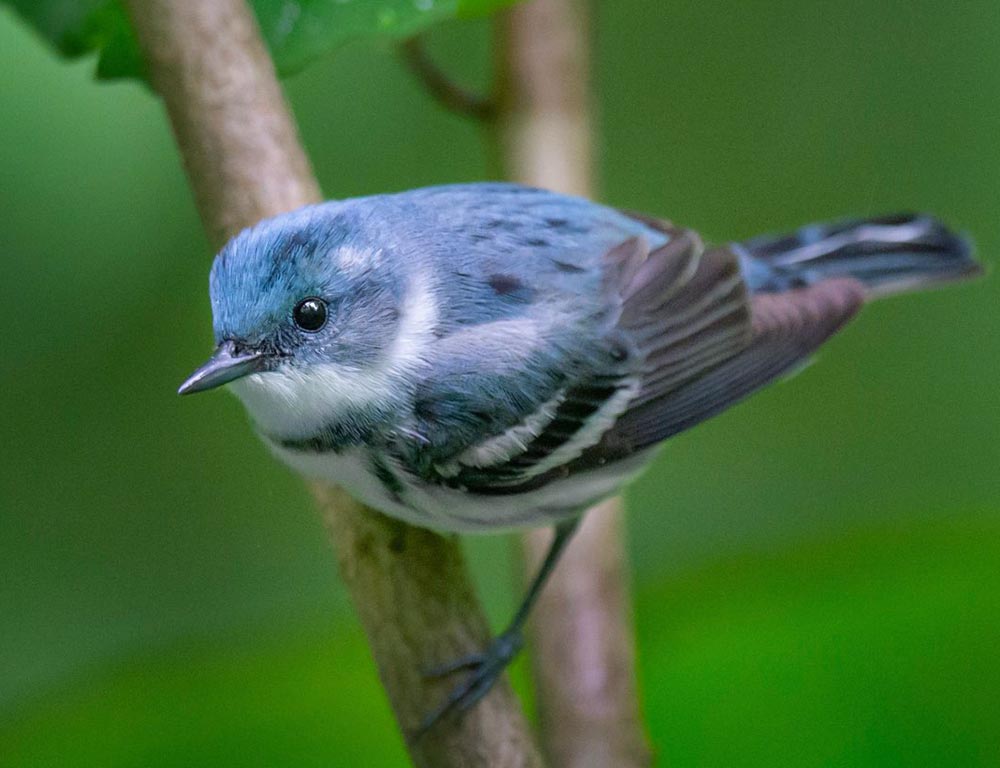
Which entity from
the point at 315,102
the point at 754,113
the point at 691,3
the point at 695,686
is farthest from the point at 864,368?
the point at 315,102

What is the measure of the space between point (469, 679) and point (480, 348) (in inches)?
17.5

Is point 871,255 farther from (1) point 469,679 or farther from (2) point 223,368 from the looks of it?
(2) point 223,368

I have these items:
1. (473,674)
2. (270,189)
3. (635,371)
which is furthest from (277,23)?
(473,674)

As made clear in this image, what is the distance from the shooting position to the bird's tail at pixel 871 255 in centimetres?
209

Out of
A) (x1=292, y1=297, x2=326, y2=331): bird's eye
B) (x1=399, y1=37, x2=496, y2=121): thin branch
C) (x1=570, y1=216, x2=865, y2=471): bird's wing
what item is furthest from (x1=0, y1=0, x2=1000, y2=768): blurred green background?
(x1=292, y1=297, x2=326, y2=331): bird's eye

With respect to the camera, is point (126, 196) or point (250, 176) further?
point (126, 196)

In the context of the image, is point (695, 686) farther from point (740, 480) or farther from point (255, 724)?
point (740, 480)

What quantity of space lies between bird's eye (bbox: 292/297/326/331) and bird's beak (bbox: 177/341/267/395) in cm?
7

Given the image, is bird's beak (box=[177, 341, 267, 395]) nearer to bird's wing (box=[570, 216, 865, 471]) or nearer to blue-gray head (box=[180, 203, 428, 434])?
blue-gray head (box=[180, 203, 428, 434])

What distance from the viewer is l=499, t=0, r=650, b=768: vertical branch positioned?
192cm

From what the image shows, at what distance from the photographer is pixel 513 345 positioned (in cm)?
157

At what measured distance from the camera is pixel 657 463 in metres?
2.81

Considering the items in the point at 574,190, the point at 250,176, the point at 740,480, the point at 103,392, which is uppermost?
the point at 250,176

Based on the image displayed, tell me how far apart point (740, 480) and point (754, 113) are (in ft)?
3.51
